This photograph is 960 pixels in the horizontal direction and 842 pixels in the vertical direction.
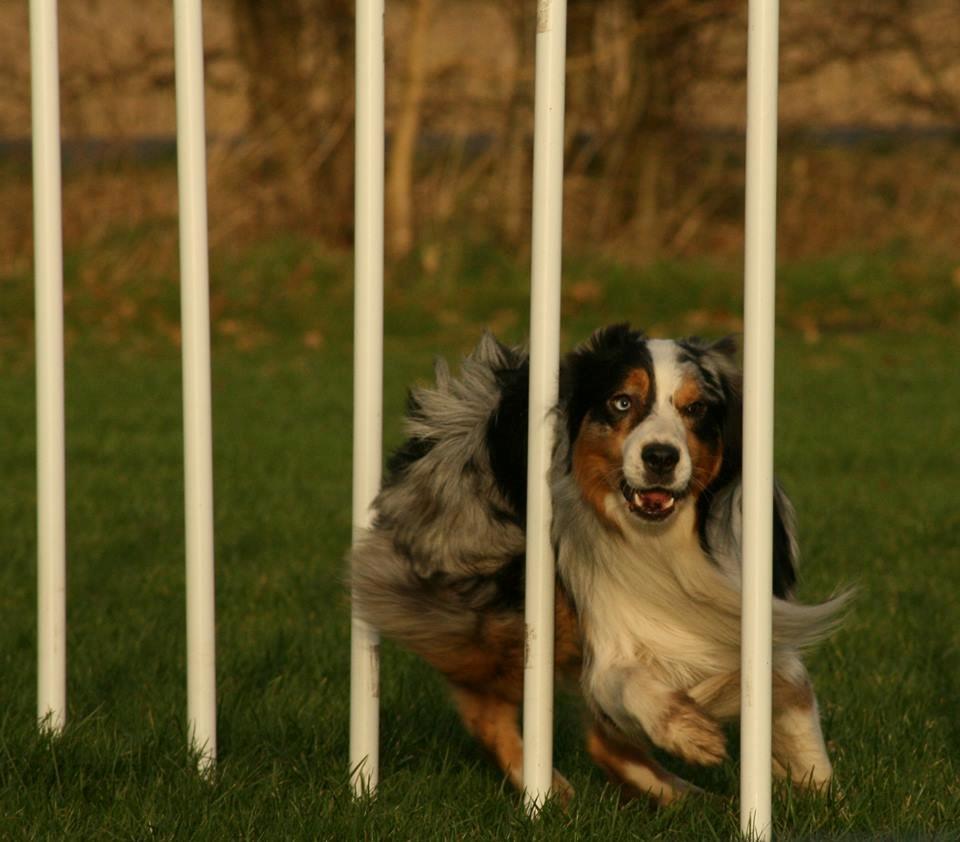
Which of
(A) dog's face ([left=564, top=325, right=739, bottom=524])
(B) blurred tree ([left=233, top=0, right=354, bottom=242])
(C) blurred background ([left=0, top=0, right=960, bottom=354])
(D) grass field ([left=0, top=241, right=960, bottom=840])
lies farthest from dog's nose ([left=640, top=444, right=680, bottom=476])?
(B) blurred tree ([left=233, top=0, right=354, bottom=242])

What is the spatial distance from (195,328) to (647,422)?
87cm

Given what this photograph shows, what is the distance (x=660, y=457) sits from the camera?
3248mm

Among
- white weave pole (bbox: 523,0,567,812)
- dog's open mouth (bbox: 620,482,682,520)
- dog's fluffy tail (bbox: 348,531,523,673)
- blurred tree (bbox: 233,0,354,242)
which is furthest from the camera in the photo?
blurred tree (bbox: 233,0,354,242)

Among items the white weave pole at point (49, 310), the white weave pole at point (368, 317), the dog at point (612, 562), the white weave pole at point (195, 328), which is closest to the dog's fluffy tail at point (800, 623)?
the dog at point (612, 562)

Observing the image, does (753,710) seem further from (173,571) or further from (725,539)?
(173,571)

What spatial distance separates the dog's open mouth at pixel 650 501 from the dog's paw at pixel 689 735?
Result: 35 cm

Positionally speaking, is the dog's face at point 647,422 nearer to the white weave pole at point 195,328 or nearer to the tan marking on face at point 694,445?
the tan marking on face at point 694,445

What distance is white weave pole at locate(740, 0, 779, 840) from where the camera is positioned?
2.79 m

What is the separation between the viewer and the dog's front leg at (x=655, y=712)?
3225 millimetres

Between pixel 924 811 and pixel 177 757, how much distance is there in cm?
145

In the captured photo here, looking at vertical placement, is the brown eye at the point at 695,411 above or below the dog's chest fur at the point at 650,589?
above

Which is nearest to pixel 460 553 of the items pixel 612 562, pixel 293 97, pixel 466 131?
pixel 612 562

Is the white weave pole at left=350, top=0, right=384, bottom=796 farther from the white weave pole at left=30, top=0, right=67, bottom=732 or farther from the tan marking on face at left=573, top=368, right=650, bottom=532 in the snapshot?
the white weave pole at left=30, top=0, right=67, bottom=732

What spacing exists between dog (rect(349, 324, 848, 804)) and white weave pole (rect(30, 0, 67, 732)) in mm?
612
